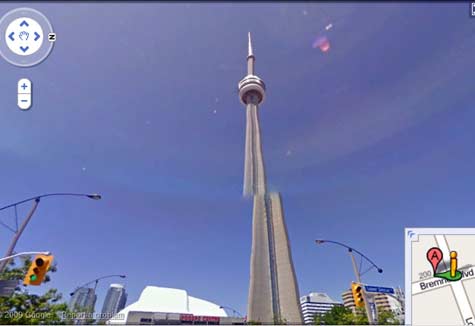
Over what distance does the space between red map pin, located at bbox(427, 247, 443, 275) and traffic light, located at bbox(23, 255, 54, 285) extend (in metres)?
14.8

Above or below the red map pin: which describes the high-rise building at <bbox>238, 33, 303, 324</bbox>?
above

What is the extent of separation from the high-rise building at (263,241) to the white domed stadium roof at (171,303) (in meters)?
10.2

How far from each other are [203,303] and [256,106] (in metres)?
60.8

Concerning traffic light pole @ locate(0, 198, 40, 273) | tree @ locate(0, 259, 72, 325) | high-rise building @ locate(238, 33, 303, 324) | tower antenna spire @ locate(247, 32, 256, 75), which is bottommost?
tree @ locate(0, 259, 72, 325)

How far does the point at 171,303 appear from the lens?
190 ft

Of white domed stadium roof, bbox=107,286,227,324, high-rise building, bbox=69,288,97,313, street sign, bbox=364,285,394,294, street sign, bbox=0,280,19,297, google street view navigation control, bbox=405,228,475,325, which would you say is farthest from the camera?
white domed stadium roof, bbox=107,286,227,324

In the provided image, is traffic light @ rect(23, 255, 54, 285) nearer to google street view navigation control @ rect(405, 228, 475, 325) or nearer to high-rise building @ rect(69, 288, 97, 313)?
google street view navigation control @ rect(405, 228, 475, 325)

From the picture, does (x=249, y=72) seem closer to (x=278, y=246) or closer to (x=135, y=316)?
(x=278, y=246)

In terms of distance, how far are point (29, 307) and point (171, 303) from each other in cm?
4609

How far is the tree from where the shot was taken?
51.3 ft

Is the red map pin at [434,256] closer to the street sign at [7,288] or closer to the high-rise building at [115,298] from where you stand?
the street sign at [7,288]

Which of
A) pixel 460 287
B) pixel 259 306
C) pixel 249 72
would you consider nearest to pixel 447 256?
pixel 460 287

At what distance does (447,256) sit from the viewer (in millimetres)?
9711

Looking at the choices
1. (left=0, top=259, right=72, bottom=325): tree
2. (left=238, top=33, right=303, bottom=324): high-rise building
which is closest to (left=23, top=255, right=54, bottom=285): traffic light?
(left=0, top=259, right=72, bottom=325): tree
